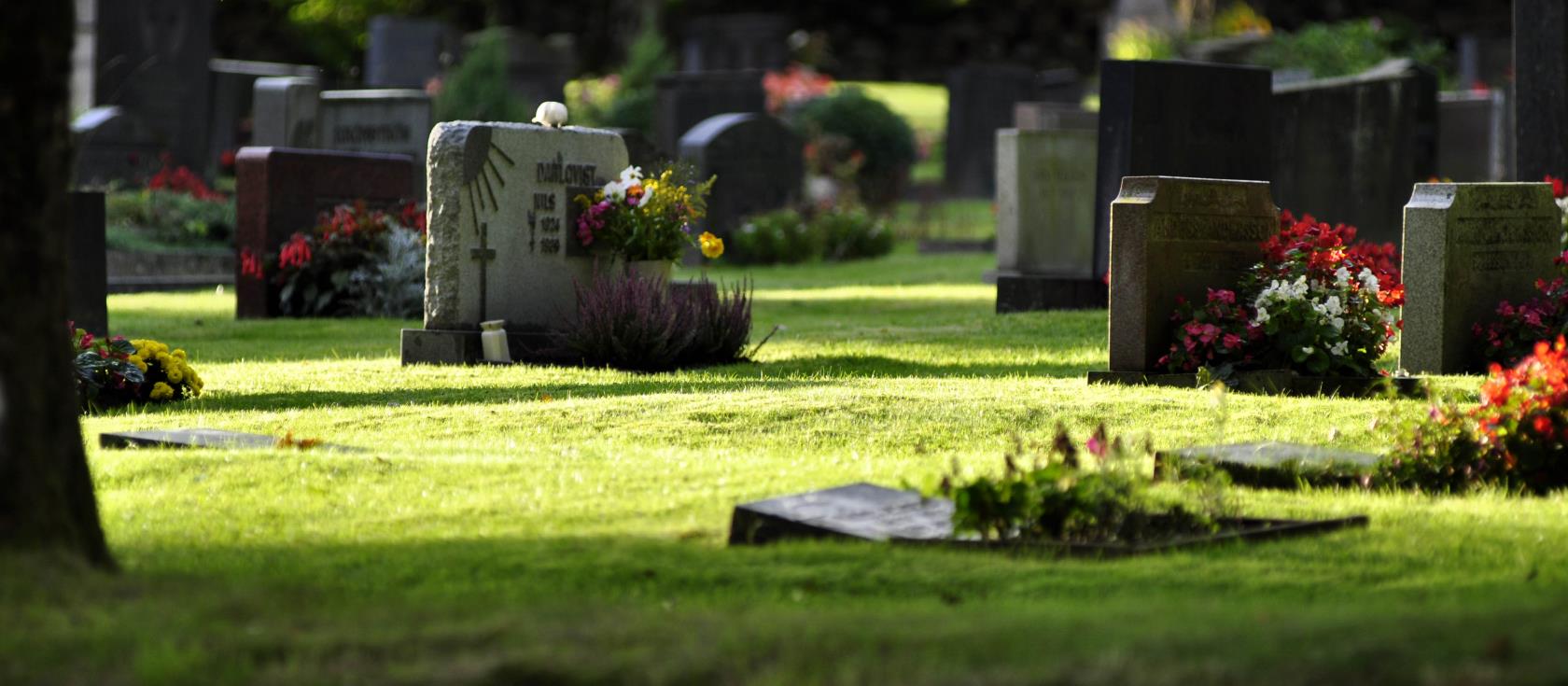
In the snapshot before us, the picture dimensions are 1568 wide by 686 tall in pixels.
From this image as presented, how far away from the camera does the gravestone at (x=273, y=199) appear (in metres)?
15.3

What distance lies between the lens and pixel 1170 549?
5.87 m

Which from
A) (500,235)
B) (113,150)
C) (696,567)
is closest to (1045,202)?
(500,235)

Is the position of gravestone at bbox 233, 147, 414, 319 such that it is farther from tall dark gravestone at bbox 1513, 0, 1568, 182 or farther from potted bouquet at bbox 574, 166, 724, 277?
tall dark gravestone at bbox 1513, 0, 1568, 182

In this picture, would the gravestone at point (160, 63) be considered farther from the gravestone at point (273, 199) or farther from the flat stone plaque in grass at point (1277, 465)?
the flat stone plaque in grass at point (1277, 465)

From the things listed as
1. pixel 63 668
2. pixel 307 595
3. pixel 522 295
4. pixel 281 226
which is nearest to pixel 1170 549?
pixel 307 595

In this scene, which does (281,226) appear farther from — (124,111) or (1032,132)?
(124,111)

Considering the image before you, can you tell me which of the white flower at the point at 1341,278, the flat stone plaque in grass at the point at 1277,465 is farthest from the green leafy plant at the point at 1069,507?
the white flower at the point at 1341,278

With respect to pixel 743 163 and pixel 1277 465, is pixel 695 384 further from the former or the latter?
pixel 743 163

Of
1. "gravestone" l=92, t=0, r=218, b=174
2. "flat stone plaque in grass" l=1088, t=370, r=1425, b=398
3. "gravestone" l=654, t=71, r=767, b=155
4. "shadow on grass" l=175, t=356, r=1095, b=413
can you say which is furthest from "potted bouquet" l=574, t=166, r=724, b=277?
"gravestone" l=92, t=0, r=218, b=174

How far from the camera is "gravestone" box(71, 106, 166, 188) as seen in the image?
862 inches

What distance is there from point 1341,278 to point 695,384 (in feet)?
10.8

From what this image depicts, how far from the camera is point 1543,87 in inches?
553

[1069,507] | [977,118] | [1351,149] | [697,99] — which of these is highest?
[977,118]

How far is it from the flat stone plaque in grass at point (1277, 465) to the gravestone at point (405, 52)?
27.8m
